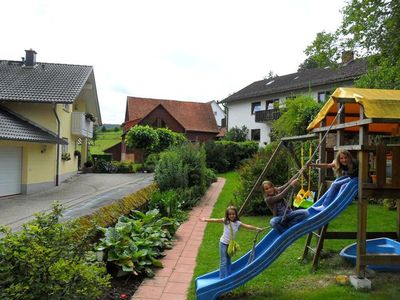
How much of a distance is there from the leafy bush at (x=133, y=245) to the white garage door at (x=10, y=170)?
11.0 meters

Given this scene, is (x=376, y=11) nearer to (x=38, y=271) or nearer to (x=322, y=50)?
(x=322, y=50)

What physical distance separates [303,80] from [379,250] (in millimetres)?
28337

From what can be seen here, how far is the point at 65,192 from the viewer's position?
1819 cm

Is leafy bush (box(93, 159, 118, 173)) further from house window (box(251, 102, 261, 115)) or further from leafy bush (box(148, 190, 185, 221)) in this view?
leafy bush (box(148, 190, 185, 221))

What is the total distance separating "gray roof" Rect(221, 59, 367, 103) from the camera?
28.6 m

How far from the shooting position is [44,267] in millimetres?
3922

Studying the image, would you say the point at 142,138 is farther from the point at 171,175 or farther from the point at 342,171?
the point at 342,171

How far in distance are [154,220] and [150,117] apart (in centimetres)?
3627

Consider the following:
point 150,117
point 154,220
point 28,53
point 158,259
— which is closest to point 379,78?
point 154,220

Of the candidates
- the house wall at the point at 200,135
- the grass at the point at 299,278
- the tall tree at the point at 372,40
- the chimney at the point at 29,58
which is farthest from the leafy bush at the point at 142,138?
the grass at the point at 299,278

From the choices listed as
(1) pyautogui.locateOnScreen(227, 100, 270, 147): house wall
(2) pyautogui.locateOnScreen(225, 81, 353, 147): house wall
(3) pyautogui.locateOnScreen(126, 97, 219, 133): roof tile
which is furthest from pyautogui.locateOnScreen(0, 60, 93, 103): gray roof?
(3) pyautogui.locateOnScreen(126, 97, 219, 133): roof tile

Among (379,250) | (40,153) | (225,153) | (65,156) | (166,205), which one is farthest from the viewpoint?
(225,153)

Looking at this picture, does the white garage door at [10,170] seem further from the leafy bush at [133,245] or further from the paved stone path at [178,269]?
the leafy bush at [133,245]

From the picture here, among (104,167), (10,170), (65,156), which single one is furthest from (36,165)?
Result: (104,167)
